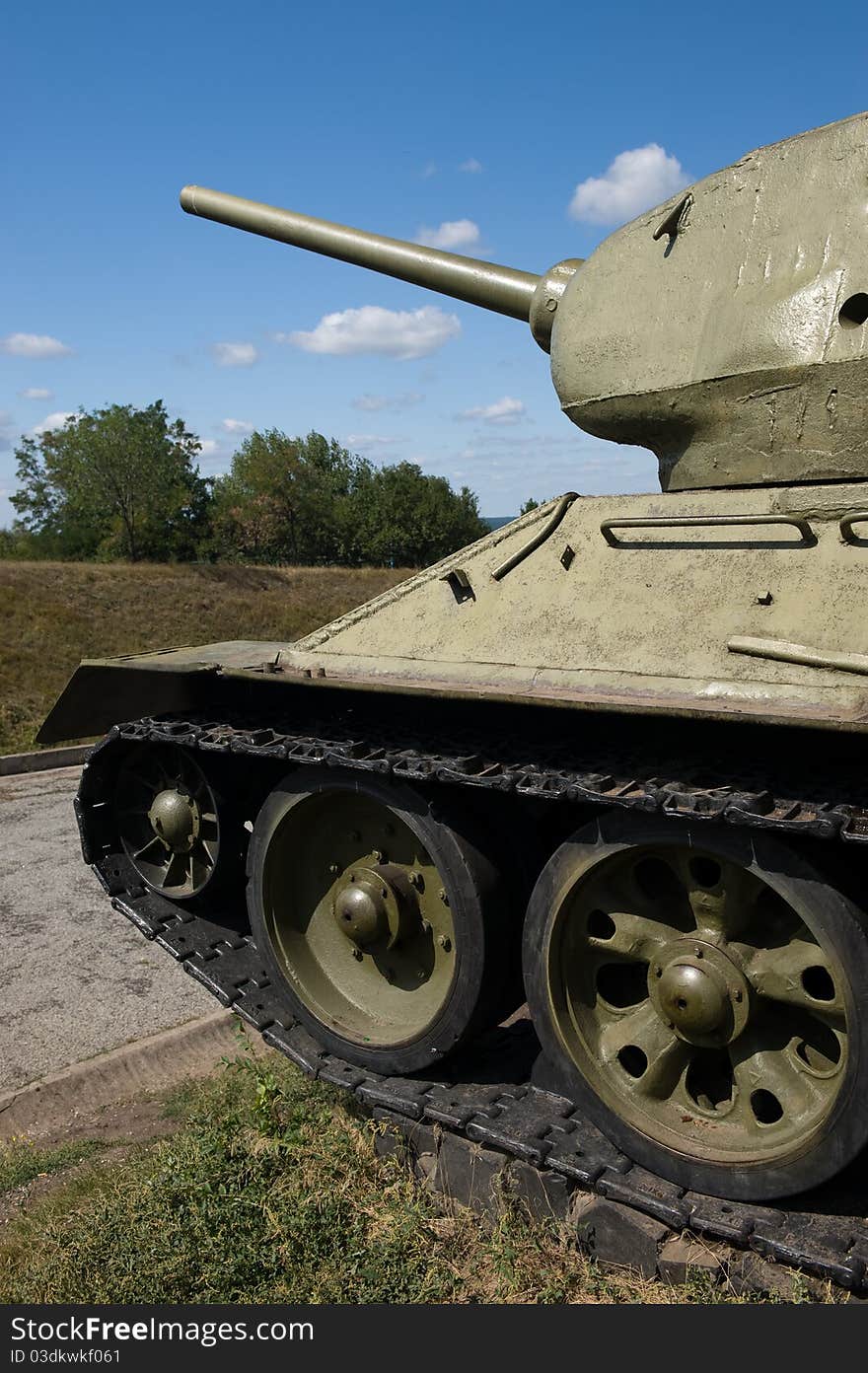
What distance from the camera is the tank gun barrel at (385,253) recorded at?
636 centimetres

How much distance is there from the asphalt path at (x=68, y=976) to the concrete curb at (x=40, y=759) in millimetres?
4603

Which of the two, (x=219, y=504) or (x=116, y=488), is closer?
(x=116, y=488)

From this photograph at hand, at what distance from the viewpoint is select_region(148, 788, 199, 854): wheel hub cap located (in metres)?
6.11

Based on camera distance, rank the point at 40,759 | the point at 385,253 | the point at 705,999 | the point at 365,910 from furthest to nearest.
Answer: the point at 40,759 < the point at 385,253 < the point at 365,910 < the point at 705,999

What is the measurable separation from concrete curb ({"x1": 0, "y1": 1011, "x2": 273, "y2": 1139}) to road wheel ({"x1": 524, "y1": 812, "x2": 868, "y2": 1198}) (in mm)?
2414

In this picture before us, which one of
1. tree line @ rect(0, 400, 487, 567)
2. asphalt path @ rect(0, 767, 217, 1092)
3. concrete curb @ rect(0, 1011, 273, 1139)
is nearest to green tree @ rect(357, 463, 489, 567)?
tree line @ rect(0, 400, 487, 567)

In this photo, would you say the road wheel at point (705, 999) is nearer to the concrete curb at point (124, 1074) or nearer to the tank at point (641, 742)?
the tank at point (641, 742)

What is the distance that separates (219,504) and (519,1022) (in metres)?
52.8

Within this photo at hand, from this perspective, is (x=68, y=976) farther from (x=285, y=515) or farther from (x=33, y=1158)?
(x=285, y=515)

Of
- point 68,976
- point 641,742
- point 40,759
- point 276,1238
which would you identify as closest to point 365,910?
point 276,1238

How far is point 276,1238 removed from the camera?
4.27 m

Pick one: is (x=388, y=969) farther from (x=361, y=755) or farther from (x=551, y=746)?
(x=551, y=746)

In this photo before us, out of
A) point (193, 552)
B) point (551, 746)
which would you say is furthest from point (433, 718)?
point (193, 552)

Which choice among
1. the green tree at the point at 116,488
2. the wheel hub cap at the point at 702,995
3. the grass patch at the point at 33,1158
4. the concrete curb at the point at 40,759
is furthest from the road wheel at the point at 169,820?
the green tree at the point at 116,488
